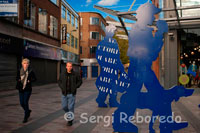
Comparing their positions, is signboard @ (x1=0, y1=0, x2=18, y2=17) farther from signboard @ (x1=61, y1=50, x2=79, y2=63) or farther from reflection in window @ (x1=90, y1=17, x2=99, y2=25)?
reflection in window @ (x1=90, y1=17, x2=99, y2=25)

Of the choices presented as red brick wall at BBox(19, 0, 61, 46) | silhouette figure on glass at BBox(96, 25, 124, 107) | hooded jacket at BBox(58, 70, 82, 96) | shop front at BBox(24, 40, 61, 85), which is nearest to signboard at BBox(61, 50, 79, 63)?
shop front at BBox(24, 40, 61, 85)

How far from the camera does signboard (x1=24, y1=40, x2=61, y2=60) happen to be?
803 inches

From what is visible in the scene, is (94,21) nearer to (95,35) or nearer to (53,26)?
(95,35)

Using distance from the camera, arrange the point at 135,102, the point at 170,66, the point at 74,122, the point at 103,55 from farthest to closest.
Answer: the point at 170,66 → the point at 103,55 → the point at 74,122 → the point at 135,102

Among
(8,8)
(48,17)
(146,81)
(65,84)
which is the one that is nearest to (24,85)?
(65,84)

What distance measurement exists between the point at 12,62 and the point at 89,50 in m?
31.5

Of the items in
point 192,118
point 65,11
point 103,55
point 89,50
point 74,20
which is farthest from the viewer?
point 89,50

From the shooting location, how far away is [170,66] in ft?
51.4

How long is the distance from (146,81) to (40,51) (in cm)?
1957

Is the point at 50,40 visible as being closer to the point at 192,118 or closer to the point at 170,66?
the point at 170,66

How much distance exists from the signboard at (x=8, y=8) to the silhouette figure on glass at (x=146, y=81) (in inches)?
472

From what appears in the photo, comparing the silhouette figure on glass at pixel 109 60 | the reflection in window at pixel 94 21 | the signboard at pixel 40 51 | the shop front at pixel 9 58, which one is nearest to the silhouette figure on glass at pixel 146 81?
the silhouette figure on glass at pixel 109 60

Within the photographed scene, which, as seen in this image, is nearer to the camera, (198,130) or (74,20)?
(198,130)

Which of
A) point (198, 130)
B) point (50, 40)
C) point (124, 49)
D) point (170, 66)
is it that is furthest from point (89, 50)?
point (198, 130)
